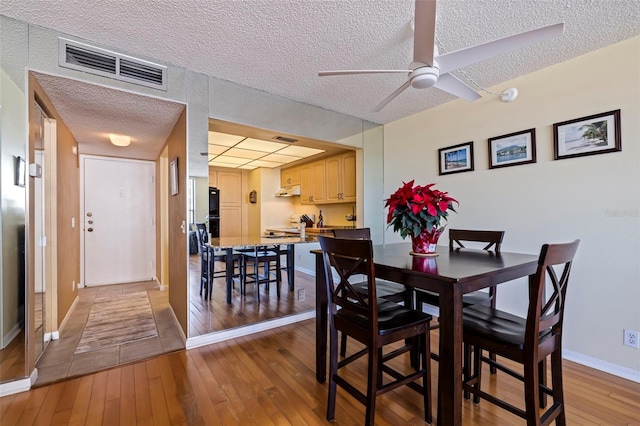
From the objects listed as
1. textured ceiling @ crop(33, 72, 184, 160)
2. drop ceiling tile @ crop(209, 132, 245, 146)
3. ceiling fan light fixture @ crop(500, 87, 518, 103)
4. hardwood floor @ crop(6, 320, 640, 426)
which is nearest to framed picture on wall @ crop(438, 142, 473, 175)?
ceiling fan light fixture @ crop(500, 87, 518, 103)

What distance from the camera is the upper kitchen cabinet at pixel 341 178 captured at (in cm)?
456

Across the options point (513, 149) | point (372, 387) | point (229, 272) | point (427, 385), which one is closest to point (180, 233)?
point (229, 272)

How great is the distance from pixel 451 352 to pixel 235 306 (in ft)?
8.37

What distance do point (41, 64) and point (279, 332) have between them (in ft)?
9.08

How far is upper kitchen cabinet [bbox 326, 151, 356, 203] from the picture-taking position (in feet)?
15.0

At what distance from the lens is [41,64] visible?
1.92 m

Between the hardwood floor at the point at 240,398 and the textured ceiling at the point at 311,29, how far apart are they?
7.84 ft

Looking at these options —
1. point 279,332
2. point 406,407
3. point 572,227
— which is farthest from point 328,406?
point 572,227

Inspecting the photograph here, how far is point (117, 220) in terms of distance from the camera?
178 inches

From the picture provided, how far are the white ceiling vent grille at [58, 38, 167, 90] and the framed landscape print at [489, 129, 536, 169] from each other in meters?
3.06

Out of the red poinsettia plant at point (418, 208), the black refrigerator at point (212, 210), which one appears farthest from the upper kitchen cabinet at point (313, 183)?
the red poinsettia plant at point (418, 208)

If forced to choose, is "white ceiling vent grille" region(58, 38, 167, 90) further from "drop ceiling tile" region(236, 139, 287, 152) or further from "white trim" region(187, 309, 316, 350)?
"white trim" region(187, 309, 316, 350)

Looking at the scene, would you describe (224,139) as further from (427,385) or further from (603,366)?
(603,366)

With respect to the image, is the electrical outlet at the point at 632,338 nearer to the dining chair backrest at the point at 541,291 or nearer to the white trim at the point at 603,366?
the white trim at the point at 603,366
